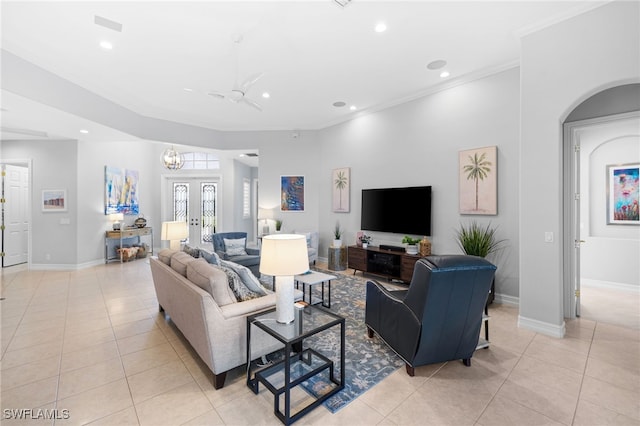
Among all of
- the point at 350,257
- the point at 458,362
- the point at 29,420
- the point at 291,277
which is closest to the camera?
the point at 29,420

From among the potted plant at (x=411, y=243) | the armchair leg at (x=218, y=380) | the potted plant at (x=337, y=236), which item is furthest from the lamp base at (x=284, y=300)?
the potted plant at (x=337, y=236)

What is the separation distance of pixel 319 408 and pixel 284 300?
0.77 m

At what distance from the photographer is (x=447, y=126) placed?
4.58 metres

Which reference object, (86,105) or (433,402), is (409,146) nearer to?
(433,402)

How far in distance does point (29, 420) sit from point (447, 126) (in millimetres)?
5601

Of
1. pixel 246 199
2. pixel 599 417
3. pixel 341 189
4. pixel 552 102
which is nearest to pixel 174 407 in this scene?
pixel 599 417

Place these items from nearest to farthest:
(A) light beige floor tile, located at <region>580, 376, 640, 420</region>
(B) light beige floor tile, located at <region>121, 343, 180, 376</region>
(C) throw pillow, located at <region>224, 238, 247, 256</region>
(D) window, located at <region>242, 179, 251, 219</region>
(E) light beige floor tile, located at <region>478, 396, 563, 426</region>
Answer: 1. (E) light beige floor tile, located at <region>478, 396, 563, 426</region>
2. (A) light beige floor tile, located at <region>580, 376, 640, 420</region>
3. (B) light beige floor tile, located at <region>121, 343, 180, 376</region>
4. (C) throw pillow, located at <region>224, 238, 247, 256</region>
5. (D) window, located at <region>242, 179, 251, 219</region>

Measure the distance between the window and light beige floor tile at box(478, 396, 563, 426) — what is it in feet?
27.3

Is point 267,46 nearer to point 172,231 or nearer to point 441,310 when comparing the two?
point 172,231

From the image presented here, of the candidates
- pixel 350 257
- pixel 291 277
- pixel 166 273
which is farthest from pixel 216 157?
pixel 291 277

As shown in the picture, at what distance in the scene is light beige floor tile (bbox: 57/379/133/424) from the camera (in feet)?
6.26

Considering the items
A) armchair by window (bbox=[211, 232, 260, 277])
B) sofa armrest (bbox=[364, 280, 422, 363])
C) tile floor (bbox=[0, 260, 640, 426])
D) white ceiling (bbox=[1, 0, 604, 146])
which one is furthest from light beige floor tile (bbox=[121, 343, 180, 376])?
white ceiling (bbox=[1, 0, 604, 146])

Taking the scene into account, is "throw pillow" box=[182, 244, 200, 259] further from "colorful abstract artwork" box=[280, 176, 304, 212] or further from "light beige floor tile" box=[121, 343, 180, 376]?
"colorful abstract artwork" box=[280, 176, 304, 212]

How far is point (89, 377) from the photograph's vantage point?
7.68 feet
